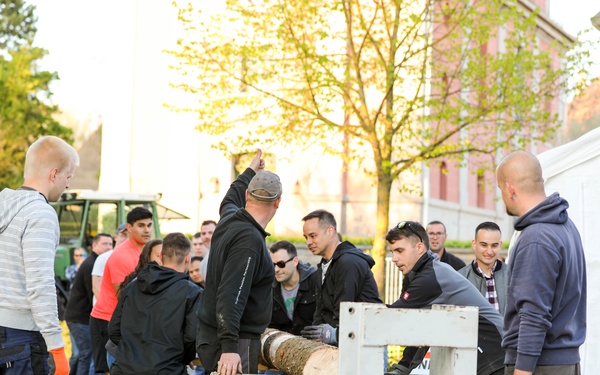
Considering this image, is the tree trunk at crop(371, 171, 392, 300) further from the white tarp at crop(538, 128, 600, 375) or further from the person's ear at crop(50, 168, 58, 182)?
the person's ear at crop(50, 168, 58, 182)

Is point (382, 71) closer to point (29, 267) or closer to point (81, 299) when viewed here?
point (81, 299)

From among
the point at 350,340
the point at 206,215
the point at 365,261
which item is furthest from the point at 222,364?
the point at 206,215

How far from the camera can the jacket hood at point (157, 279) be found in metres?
8.04

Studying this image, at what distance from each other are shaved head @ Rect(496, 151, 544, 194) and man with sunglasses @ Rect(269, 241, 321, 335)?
4.31m

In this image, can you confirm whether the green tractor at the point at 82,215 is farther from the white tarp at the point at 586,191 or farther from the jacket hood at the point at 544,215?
the jacket hood at the point at 544,215

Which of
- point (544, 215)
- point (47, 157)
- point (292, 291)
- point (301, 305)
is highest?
point (47, 157)

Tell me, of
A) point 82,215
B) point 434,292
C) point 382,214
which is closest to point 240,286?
point 434,292

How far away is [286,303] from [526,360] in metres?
4.89

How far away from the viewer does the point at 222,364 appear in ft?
21.2

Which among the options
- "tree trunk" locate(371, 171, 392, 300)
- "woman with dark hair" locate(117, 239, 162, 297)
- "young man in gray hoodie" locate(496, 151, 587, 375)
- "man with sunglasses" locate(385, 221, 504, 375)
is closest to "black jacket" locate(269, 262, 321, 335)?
"woman with dark hair" locate(117, 239, 162, 297)

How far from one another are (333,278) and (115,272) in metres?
2.98

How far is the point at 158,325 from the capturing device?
26.0 feet

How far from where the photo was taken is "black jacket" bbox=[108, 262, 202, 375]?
7887mm

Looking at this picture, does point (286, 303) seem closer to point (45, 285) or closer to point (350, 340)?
point (45, 285)
